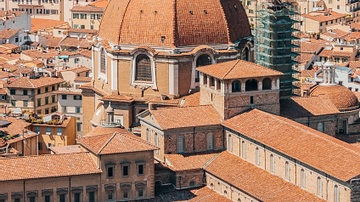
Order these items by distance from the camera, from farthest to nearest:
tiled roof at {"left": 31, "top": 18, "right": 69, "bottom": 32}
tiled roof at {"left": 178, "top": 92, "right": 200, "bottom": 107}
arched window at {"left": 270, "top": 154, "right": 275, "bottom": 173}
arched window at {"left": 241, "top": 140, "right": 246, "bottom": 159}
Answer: tiled roof at {"left": 31, "top": 18, "right": 69, "bottom": 32} < tiled roof at {"left": 178, "top": 92, "right": 200, "bottom": 107} < arched window at {"left": 241, "top": 140, "right": 246, "bottom": 159} < arched window at {"left": 270, "top": 154, "right": 275, "bottom": 173}

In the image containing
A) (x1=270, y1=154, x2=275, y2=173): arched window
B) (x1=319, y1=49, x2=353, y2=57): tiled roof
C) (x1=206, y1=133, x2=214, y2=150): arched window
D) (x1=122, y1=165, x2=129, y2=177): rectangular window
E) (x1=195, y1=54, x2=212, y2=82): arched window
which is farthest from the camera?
(x1=319, y1=49, x2=353, y2=57): tiled roof

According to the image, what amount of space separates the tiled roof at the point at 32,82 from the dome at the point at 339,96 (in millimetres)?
26118

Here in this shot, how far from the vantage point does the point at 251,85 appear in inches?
3300

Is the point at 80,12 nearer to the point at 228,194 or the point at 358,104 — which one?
the point at 358,104

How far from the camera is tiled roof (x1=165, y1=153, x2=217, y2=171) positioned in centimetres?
8162

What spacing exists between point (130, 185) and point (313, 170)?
11.0m

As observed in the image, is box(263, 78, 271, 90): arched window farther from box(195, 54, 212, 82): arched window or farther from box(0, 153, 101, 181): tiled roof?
box(0, 153, 101, 181): tiled roof

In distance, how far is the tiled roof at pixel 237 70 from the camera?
273 ft

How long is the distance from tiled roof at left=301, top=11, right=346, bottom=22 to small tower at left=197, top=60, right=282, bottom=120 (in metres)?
66.0

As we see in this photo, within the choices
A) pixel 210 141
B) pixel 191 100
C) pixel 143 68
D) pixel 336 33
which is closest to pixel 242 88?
pixel 210 141

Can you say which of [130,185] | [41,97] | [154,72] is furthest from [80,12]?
[130,185]

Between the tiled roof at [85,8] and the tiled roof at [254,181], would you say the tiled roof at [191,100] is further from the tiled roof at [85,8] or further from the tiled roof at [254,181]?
the tiled roof at [85,8]

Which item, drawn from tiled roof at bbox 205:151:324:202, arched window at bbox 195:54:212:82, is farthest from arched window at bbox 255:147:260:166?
arched window at bbox 195:54:212:82

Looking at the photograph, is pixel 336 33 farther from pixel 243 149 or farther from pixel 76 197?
pixel 76 197
